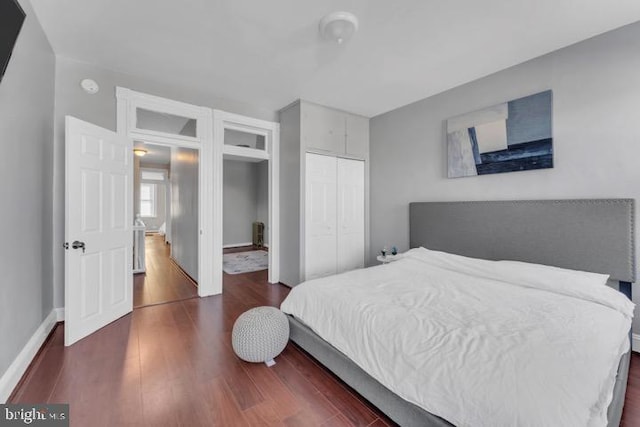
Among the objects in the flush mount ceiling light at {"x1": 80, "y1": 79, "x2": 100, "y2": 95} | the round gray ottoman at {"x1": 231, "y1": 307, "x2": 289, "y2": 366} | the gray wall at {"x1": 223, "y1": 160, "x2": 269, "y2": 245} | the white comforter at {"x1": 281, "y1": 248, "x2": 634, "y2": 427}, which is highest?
the flush mount ceiling light at {"x1": 80, "y1": 79, "x2": 100, "y2": 95}

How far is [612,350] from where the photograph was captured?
1.38 metres

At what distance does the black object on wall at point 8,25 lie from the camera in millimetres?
1317

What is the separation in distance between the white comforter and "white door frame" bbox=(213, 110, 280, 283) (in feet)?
6.19

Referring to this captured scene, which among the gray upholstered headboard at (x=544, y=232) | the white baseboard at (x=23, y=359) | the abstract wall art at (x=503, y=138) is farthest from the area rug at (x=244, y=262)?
the abstract wall art at (x=503, y=138)

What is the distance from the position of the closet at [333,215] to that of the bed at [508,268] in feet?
3.26

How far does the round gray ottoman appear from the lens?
2.00 meters

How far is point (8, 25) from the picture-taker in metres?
1.38

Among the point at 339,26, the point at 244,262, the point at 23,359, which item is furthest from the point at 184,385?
the point at 244,262

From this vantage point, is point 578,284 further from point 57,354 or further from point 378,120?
point 57,354

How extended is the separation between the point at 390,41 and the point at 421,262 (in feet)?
7.54

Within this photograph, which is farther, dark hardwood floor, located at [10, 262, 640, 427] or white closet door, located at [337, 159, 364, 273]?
white closet door, located at [337, 159, 364, 273]

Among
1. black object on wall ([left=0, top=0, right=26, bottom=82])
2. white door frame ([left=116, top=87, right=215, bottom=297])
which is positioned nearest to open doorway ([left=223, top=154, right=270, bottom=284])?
white door frame ([left=116, top=87, right=215, bottom=297])

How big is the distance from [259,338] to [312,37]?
2578 mm

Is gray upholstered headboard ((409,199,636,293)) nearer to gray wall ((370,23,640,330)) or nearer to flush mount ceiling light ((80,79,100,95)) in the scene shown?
gray wall ((370,23,640,330))
